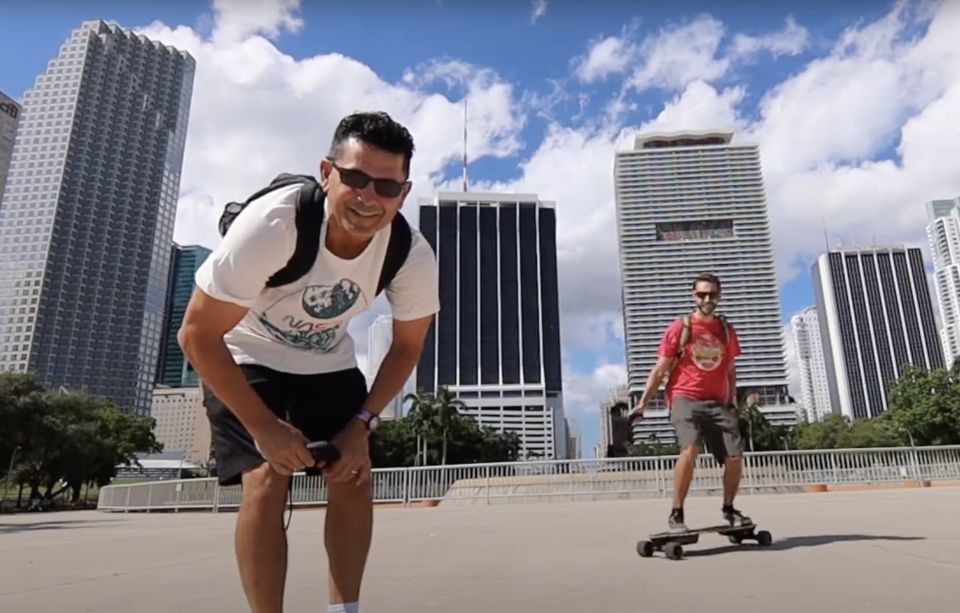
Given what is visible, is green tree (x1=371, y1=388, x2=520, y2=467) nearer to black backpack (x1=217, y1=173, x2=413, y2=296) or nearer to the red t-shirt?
the red t-shirt

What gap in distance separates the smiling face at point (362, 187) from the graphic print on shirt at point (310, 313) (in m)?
0.19

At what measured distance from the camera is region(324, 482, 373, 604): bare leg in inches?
66.6

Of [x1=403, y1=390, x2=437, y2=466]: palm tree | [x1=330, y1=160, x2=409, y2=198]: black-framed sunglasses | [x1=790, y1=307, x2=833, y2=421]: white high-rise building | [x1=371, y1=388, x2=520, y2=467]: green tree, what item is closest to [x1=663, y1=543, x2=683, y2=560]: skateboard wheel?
[x1=330, y1=160, x2=409, y2=198]: black-framed sunglasses

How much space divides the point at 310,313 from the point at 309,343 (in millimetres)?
120

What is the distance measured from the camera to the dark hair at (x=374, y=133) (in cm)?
165

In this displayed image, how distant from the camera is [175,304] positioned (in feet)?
364

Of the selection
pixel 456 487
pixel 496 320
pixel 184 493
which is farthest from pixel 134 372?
pixel 456 487

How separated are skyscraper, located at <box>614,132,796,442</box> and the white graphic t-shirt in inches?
5170

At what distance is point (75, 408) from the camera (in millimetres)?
37438

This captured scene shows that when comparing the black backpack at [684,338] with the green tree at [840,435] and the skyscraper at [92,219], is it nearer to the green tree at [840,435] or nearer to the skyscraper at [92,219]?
the green tree at [840,435]

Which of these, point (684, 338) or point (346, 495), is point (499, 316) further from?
point (346, 495)

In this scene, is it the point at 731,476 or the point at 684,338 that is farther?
the point at 684,338

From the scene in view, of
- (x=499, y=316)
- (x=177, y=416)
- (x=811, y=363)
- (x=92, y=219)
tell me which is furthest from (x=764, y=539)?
(x=811, y=363)

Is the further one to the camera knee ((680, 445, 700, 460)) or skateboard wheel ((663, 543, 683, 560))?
knee ((680, 445, 700, 460))
